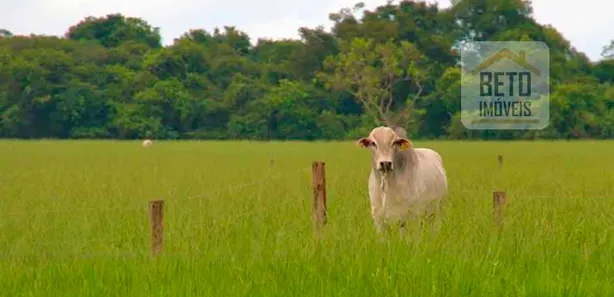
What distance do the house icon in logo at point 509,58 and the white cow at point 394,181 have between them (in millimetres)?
47386

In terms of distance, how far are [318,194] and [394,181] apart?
118 centimetres

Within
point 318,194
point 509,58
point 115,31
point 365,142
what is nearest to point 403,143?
point 365,142

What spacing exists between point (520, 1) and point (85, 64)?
28.2 metres

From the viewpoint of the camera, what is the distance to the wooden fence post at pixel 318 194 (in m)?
8.30

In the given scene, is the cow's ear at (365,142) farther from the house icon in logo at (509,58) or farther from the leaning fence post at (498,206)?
the house icon in logo at (509,58)

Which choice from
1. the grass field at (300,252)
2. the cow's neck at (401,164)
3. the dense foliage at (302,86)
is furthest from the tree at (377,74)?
the cow's neck at (401,164)

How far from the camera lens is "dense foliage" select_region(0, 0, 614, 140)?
59.4m

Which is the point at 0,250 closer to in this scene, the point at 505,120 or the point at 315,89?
the point at 505,120

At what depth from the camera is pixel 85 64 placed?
210 feet

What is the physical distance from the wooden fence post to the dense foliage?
1945 inches

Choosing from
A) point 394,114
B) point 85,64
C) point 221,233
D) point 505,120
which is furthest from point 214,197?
point 85,64

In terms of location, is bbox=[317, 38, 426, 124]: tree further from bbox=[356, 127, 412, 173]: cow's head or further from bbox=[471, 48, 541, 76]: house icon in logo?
bbox=[356, 127, 412, 173]: cow's head

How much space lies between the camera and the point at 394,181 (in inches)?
366

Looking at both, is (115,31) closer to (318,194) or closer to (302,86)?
(302,86)
